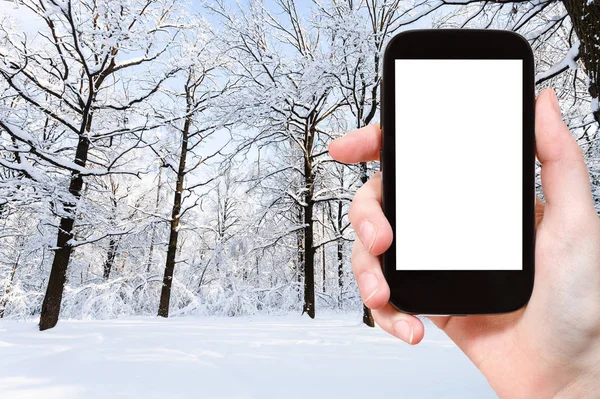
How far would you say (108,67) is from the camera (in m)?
7.84

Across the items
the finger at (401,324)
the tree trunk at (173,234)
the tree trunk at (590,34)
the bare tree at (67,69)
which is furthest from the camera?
the tree trunk at (173,234)

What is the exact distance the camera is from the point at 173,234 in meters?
10.3

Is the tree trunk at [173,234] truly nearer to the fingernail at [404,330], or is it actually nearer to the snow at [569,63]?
the snow at [569,63]

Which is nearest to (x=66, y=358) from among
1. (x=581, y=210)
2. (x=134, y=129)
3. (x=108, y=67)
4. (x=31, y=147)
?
(x=31, y=147)

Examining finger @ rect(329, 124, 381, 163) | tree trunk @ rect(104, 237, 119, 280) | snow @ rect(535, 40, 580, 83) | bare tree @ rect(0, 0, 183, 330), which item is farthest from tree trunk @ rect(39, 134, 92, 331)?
tree trunk @ rect(104, 237, 119, 280)

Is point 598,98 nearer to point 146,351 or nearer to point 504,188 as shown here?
point 504,188

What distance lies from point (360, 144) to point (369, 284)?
1.41 feet

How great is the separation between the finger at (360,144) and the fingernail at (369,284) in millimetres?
357

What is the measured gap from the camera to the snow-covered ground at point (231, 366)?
3.20m

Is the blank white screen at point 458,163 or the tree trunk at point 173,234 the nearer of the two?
the blank white screen at point 458,163

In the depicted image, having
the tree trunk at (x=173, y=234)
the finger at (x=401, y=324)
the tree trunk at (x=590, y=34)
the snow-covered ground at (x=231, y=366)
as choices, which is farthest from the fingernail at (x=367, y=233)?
the tree trunk at (x=173, y=234)

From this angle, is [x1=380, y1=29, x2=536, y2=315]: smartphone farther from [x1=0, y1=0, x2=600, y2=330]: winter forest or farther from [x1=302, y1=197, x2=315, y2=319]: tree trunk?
[x1=302, y1=197, x2=315, y2=319]: tree trunk

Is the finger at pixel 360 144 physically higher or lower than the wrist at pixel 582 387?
higher

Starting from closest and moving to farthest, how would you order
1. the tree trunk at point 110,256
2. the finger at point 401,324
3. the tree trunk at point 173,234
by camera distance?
the finger at point 401,324
the tree trunk at point 173,234
the tree trunk at point 110,256
